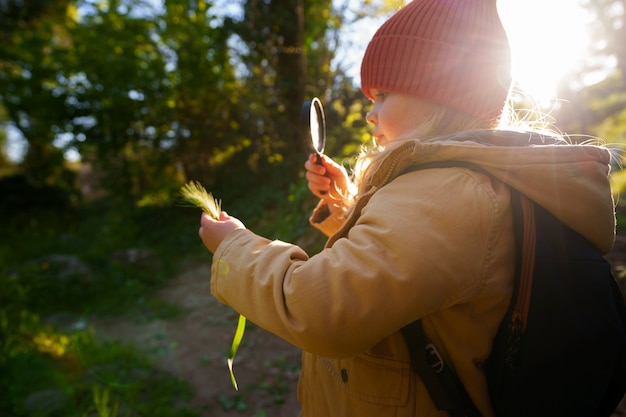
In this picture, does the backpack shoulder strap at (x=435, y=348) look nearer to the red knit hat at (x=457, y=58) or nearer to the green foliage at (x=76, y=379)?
the red knit hat at (x=457, y=58)

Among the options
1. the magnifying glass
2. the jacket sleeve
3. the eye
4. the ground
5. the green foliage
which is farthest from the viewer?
the ground

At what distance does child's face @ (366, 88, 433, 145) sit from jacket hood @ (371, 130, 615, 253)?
27cm

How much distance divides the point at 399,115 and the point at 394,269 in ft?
1.97

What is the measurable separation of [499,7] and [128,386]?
3434mm

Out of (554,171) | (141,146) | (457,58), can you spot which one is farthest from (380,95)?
(141,146)

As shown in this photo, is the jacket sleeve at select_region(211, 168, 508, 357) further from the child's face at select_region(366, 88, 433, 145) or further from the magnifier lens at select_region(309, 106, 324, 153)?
the magnifier lens at select_region(309, 106, 324, 153)

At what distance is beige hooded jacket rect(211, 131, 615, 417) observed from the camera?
852mm

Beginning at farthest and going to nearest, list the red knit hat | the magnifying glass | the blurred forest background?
the blurred forest background
the magnifying glass
the red knit hat

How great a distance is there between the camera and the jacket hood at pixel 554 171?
88cm

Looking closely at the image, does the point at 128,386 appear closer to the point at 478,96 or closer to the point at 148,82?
the point at 478,96

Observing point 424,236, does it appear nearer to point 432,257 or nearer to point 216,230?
point 432,257

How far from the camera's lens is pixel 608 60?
11.2 metres

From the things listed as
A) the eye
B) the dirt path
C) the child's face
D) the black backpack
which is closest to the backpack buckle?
the black backpack

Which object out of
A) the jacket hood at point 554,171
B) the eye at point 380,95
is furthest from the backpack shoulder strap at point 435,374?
the eye at point 380,95
